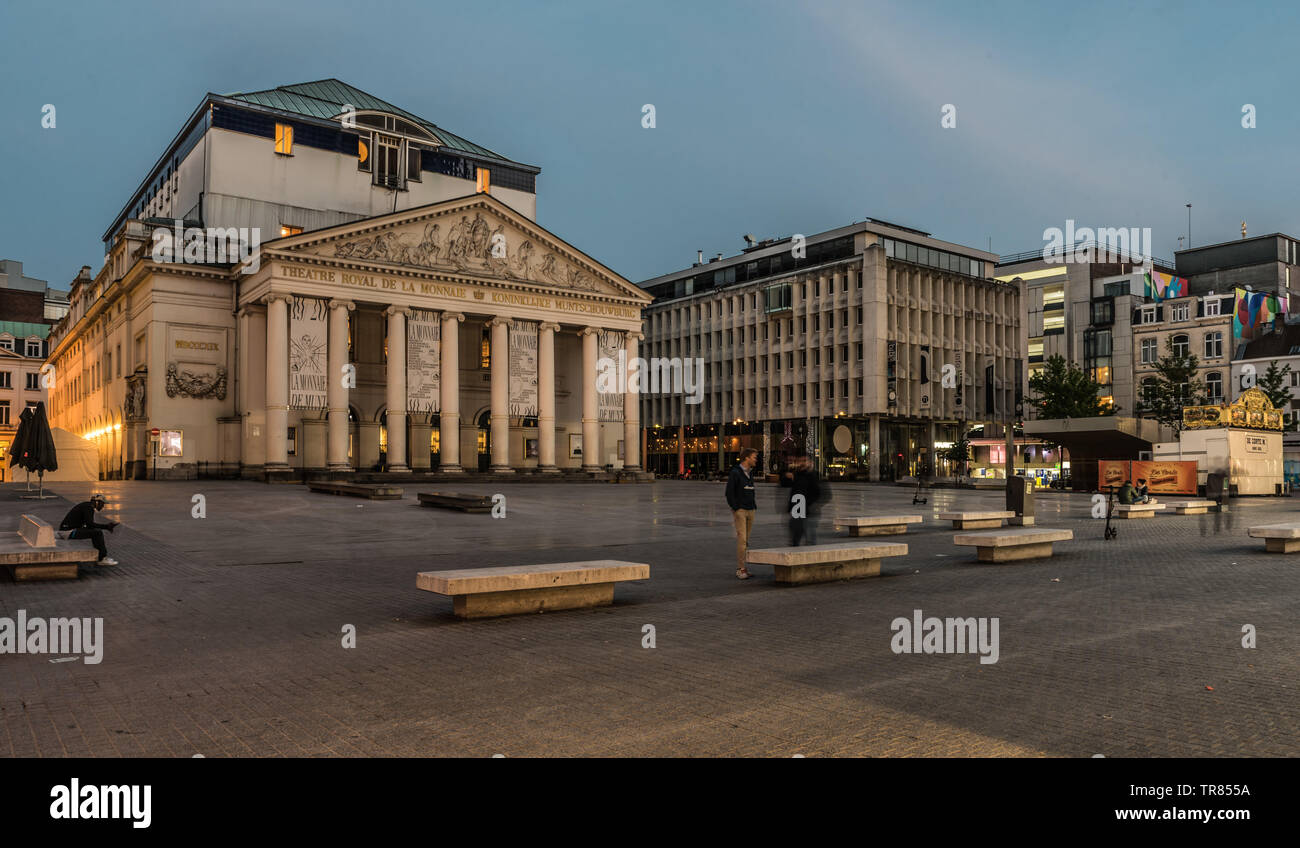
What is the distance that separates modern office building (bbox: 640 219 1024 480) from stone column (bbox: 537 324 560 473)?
21559 mm

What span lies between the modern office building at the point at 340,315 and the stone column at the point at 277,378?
0.41ft

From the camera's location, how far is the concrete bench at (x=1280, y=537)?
57.0 ft

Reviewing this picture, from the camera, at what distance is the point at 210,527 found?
22.7 metres

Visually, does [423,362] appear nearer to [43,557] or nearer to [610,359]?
[610,359]

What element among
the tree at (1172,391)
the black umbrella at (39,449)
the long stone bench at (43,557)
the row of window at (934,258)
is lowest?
the long stone bench at (43,557)

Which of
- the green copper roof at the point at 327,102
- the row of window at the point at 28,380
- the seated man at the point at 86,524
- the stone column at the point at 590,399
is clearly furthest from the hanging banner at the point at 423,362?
the row of window at the point at 28,380

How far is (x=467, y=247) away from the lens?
58.2m

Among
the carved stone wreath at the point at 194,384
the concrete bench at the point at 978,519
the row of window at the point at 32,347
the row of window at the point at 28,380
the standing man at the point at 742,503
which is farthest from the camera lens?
the row of window at the point at 32,347

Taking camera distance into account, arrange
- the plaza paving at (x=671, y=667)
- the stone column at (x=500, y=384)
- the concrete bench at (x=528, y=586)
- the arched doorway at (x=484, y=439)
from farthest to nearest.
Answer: the arched doorway at (x=484, y=439), the stone column at (x=500, y=384), the concrete bench at (x=528, y=586), the plaza paving at (x=671, y=667)

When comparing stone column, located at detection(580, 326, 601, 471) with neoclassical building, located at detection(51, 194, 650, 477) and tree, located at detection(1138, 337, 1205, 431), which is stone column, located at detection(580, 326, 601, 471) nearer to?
neoclassical building, located at detection(51, 194, 650, 477)

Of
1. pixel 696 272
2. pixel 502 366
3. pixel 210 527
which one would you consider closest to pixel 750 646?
pixel 210 527

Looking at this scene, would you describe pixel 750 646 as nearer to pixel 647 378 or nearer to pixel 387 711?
pixel 387 711

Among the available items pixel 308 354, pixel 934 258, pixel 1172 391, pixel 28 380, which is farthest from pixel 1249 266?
pixel 28 380

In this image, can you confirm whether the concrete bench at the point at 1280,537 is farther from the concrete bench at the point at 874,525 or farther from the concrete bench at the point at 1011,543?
the concrete bench at the point at 874,525
